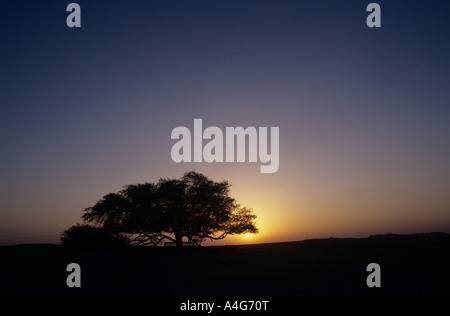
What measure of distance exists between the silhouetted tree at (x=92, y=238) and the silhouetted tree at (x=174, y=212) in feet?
2.09

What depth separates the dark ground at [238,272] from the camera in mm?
17062

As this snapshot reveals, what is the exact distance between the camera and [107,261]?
25.4 meters

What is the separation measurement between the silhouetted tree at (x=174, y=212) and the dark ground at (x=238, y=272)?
5801mm

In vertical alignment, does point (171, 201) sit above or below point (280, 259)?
above

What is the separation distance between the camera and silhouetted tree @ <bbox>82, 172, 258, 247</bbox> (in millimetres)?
35312

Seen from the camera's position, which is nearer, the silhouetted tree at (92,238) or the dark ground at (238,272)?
the dark ground at (238,272)

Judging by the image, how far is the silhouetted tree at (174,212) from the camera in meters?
35.3

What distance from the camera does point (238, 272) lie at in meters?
21.2

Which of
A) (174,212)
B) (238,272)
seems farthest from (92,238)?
(238,272)

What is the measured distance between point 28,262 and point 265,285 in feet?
65.8

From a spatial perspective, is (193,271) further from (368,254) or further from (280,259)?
(368,254)

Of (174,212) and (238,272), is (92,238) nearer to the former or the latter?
(174,212)

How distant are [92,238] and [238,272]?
19.9 metres
